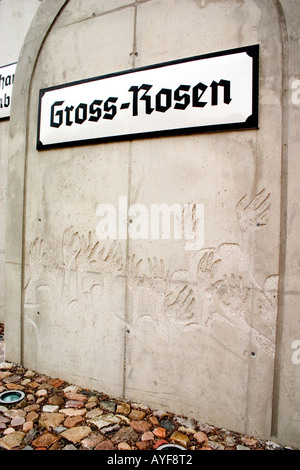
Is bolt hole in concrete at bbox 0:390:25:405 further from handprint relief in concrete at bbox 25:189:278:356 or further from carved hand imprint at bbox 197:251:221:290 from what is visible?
carved hand imprint at bbox 197:251:221:290

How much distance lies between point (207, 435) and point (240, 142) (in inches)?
82.2

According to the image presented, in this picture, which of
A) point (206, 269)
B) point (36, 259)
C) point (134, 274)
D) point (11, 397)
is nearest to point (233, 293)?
point (206, 269)

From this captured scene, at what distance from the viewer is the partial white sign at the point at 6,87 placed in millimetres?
4293

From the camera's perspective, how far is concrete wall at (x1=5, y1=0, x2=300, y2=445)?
2.18 m

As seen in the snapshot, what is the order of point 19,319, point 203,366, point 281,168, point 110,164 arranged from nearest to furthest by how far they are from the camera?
1. point 281,168
2. point 203,366
3. point 110,164
4. point 19,319

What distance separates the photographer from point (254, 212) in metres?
2.24

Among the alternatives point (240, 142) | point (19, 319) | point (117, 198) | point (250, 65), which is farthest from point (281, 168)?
point (19, 319)

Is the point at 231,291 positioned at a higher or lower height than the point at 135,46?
lower

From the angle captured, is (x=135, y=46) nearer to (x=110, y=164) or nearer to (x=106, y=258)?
(x=110, y=164)

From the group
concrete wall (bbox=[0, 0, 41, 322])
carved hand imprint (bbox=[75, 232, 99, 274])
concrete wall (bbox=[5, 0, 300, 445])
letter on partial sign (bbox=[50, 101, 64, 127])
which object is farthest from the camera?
concrete wall (bbox=[0, 0, 41, 322])

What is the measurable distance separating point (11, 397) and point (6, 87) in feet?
12.7

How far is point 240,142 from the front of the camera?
7.48 feet

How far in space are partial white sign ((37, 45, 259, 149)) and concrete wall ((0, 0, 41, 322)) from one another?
5.28 ft

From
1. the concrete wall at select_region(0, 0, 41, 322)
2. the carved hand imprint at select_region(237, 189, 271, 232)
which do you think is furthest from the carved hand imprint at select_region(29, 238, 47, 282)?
the carved hand imprint at select_region(237, 189, 271, 232)
